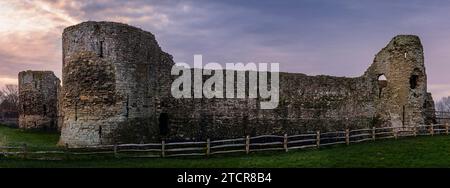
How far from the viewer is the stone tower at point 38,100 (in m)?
42.7

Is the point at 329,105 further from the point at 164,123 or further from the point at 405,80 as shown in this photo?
the point at 164,123

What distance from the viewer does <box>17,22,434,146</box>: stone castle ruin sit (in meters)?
25.8

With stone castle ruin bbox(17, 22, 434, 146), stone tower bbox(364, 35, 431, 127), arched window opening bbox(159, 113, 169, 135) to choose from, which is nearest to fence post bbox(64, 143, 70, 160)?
stone castle ruin bbox(17, 22, 434, 146)

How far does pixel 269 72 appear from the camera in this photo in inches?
1296

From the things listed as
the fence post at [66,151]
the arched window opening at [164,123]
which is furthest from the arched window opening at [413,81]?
the fence post at [66,151]

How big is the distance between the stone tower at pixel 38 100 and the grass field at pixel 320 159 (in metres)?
20.1

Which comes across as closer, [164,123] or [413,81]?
[164,123]

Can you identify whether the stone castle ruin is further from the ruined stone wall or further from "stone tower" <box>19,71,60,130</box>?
"stone tower" <box>19,71,60,130</box>

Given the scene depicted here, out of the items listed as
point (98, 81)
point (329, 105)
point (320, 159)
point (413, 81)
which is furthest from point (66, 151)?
point (413, 81)

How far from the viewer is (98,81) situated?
84.7 feet

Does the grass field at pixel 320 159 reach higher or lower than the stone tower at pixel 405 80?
lower

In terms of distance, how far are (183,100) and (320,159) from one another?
10261 mm

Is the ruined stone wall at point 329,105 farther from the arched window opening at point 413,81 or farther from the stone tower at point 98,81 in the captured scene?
the stone tower at point 98,81
